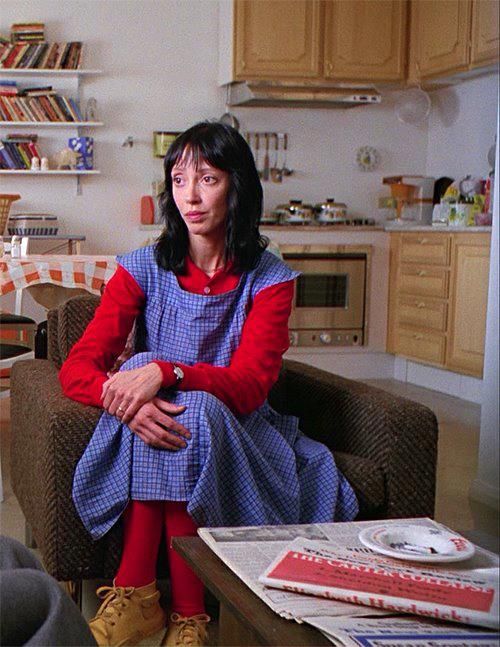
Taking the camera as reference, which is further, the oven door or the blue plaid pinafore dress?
the oven door

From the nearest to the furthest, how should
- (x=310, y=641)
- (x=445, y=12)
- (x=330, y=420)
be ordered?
(x=310, y=641)
(x=330, y=420)
(x=445, y=12)

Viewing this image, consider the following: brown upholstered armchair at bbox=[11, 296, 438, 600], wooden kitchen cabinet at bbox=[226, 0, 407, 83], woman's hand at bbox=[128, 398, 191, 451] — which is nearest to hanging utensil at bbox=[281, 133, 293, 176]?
wooden kitchen cabinet at bbox=[226, 0, 407, 83]

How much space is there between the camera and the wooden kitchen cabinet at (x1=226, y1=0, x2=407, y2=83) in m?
5.29

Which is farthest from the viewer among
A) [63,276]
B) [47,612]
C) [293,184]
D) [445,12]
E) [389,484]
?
[293,184]

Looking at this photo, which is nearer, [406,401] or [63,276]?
[406,401]

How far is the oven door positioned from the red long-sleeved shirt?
134 inches

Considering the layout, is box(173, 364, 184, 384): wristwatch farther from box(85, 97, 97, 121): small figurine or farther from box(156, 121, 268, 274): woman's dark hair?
box(85, 97, 97, 121): small figurine

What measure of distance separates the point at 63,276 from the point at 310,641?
8.04 feet

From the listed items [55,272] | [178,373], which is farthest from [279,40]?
[178,373]

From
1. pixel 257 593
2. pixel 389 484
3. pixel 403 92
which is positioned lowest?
pixel 389 484

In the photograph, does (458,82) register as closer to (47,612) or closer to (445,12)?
(445,12)

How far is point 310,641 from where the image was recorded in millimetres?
875

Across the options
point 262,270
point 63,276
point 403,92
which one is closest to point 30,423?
point 262,270

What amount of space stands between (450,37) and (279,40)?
35.1 inches
